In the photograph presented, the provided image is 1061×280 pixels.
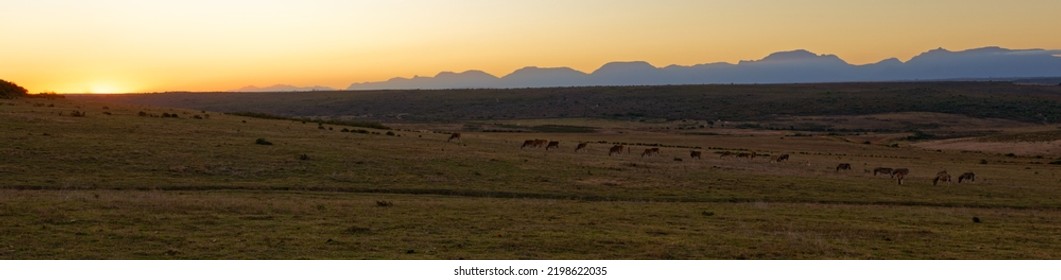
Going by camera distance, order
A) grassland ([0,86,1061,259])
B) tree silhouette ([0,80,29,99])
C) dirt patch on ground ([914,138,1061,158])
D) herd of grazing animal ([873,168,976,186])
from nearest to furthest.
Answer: grassland ([0,86,1061,259]), herd of grazing animal ([873,168,976,186]), tree silhouette ([0,80,29,99]), dirt patch on ground ([914,138,1061,158])

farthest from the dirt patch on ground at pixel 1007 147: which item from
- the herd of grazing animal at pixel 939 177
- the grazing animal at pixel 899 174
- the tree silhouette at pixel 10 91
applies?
the tree silhouette at pixel 10 91

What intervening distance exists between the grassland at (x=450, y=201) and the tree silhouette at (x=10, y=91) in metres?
16.4

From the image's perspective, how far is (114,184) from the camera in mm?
32281

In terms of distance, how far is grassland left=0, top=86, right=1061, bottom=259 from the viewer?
763 inches

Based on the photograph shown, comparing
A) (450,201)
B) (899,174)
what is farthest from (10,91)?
(899,174)

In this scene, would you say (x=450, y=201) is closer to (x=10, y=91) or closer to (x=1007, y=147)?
(x=10, y=91)

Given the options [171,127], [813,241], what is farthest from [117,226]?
[171,127]

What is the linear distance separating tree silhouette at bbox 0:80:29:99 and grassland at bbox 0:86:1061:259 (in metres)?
16.4

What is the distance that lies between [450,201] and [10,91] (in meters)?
64.4

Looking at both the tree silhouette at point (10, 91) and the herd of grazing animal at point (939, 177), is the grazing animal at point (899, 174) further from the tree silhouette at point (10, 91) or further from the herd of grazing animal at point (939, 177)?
the tree silhouette at point (10, 91)

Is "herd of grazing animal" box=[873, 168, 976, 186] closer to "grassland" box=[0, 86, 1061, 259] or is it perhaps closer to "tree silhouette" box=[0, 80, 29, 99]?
"grassland" box=[0, 86, 1061, 259]

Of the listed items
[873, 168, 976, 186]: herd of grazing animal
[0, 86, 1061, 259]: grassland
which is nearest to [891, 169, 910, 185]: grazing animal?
A: [873, 168, 976, 186]: herd of grazing animal

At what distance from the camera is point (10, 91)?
76.0 meters

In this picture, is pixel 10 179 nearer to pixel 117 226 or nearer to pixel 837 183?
pixel 117 226
